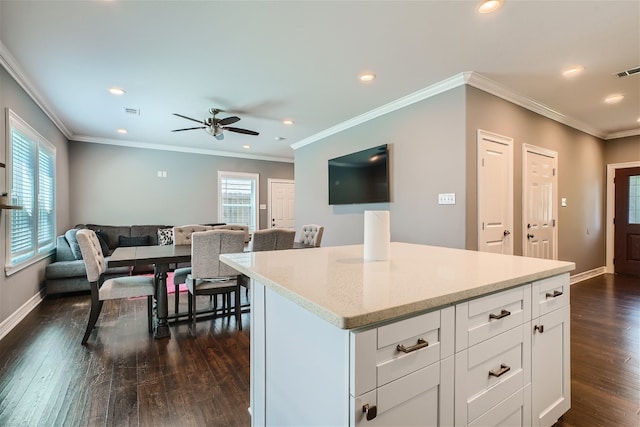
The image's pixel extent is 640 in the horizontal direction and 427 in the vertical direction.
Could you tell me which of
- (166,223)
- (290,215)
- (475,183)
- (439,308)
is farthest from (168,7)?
(290,215)

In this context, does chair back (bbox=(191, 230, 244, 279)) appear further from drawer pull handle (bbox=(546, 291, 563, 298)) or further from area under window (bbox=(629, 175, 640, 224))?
area under window (bbox=(629, 175, 640, 224))

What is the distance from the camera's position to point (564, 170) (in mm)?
4730

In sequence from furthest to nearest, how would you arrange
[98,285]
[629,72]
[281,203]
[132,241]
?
[281,203], [132,241], [629,72], [98,285]

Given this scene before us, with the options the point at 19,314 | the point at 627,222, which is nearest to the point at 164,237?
the point at 19,314

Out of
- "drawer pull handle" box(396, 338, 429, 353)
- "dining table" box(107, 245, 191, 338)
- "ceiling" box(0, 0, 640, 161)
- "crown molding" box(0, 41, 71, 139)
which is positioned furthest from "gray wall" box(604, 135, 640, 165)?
"crown molding" box(0, 41, 71, 139)

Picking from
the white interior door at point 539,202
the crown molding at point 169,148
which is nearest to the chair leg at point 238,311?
the white interior door at point 539,202

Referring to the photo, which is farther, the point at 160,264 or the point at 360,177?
the point at 360,177

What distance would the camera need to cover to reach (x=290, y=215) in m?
8.08

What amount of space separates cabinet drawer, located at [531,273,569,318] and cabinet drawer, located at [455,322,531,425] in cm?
13

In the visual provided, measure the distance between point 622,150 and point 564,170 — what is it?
2.00 metres

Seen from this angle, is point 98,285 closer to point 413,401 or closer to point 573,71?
point 413,401

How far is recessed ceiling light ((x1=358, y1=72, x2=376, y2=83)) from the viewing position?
325cm

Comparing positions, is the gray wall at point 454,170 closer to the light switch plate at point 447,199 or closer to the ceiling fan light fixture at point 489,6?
the light switch plate at point 447,199

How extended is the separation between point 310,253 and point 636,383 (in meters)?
2.42
